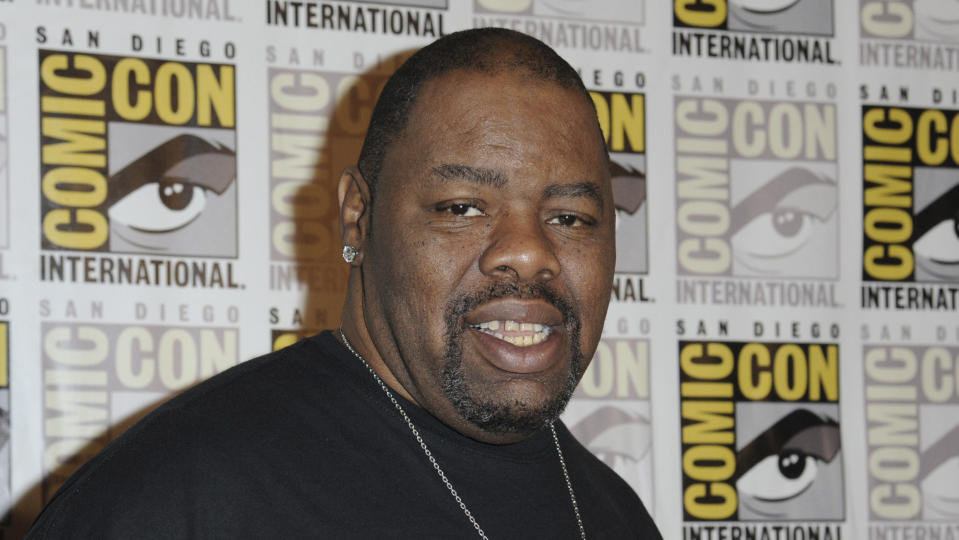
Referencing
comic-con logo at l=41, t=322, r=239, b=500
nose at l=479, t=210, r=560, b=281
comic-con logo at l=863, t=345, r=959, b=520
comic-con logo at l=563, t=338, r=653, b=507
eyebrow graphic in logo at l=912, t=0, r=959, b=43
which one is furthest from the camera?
eyebrow graphic in logo at l=912, t=0, r=959, b=43

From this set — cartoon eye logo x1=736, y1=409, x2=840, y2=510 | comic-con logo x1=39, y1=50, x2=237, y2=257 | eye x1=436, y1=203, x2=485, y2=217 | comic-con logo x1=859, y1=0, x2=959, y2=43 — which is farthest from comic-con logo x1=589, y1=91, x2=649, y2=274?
eye x1=436, y1=203, x2=485, y2=217

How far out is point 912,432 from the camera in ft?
6.37

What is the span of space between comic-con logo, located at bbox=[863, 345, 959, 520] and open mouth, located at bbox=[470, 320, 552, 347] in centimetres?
115

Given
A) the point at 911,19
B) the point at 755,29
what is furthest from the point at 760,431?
the point at 911,19

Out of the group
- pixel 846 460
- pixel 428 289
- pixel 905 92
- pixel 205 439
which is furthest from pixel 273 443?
pixel 905 92

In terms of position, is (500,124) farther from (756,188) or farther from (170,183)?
(756,188)

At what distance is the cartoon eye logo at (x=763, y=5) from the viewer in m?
1.95

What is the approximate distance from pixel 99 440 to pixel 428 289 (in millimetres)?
819

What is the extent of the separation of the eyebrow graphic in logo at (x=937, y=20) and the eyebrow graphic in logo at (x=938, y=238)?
28 cm

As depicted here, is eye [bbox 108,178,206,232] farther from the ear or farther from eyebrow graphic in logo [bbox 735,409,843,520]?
eyebrow graphic in logo [bbox 735,409,843,520]

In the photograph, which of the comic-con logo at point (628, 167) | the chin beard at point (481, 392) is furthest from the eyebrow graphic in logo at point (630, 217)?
the chin beard at point (481, 392)

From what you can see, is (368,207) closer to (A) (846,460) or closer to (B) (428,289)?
(B) (428,289)

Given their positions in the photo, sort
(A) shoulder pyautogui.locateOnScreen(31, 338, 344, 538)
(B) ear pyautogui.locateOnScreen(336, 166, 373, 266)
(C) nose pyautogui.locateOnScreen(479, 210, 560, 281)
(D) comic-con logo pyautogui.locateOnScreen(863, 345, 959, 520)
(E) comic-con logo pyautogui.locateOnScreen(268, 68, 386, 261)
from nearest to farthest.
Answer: (A) shoulder pyautogui.locateOnScreen(31, 338, 344, 538), (C) nose pyautogui.locateOnScreen(479, 210, 560, 281), (B) ear pyautogui.locateOnScreen(336, 166, 373, 266), (E) comic-con logo pyautogui.locateOnScreen(268, 68, 386, 261), (D) comic-con logo pyautogui.locateOnScreen(863, 345, 959, 520)

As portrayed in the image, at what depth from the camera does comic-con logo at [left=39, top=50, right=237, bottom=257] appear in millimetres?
1599
